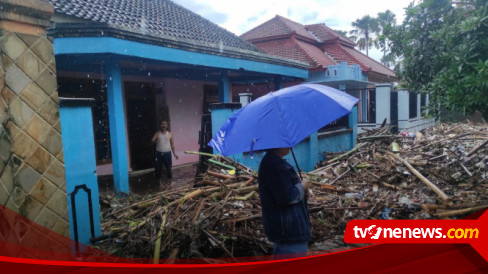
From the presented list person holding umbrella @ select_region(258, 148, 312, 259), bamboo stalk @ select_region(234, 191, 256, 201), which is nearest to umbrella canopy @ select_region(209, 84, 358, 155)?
person holding umbrella @ select_region(258, 148, 312, 259)

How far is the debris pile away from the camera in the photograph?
336 cm

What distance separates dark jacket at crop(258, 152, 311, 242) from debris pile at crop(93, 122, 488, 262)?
0.85m

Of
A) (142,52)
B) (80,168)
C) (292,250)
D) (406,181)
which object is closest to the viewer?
(292,250)

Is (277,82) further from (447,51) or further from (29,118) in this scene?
(29,118)

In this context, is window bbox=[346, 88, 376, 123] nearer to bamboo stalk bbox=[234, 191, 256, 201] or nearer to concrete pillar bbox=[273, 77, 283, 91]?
concrete pillar bbox=[273, 77, 283, 91]

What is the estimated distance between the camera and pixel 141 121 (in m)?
9.19

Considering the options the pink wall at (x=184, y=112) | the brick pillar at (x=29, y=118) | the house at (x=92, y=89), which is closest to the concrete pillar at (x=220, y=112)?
the house at (x=92, y=89)

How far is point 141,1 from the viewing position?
10000 mm

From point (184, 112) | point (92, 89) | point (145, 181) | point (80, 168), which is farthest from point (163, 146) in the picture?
point (80, 168)

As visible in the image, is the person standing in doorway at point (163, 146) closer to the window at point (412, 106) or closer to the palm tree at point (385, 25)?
the palm tree at point (385, 25)

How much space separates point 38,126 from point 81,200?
129 cm

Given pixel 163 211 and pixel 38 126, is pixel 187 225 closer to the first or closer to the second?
pixel 163 211

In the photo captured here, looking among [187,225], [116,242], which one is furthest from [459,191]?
[116,242]

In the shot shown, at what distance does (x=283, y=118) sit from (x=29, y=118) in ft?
5.04
